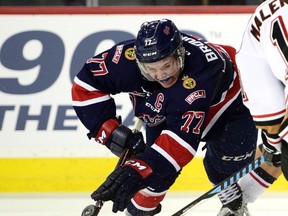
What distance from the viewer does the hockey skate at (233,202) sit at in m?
3.81

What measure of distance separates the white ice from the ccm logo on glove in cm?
99

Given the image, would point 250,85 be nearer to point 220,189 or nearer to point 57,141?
point 220,189

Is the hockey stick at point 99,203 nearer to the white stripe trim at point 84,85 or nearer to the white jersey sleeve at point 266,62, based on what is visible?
Answer: the white stripe trim at point 84,85

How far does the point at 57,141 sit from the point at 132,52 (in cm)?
136

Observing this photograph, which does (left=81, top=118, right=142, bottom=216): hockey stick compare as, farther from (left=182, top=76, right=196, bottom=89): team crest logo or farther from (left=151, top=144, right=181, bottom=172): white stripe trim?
(left=182, top=76, right=196, bottom=89): team crest logo

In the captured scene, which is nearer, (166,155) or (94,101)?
(166,155)

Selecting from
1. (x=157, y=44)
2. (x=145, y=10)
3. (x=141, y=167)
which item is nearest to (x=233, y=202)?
(x=141, y=167)

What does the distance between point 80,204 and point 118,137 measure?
3.48 ft

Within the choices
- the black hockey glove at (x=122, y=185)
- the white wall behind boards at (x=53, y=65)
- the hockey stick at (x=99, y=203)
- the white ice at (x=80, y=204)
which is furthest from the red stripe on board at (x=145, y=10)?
the black hockey glove at (x=122, y=185)

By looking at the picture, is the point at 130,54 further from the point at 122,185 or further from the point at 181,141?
the point at 122,185

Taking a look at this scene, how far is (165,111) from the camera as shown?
3.41 m

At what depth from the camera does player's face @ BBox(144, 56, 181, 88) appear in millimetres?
3273

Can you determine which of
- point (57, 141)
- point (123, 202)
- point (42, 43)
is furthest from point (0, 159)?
point (123, 202)

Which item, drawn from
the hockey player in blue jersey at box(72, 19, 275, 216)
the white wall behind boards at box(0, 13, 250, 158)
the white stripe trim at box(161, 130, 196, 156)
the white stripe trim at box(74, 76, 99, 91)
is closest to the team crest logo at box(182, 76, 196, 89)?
the hockey player in blue jersey at box(72, 19, 275, 216)
